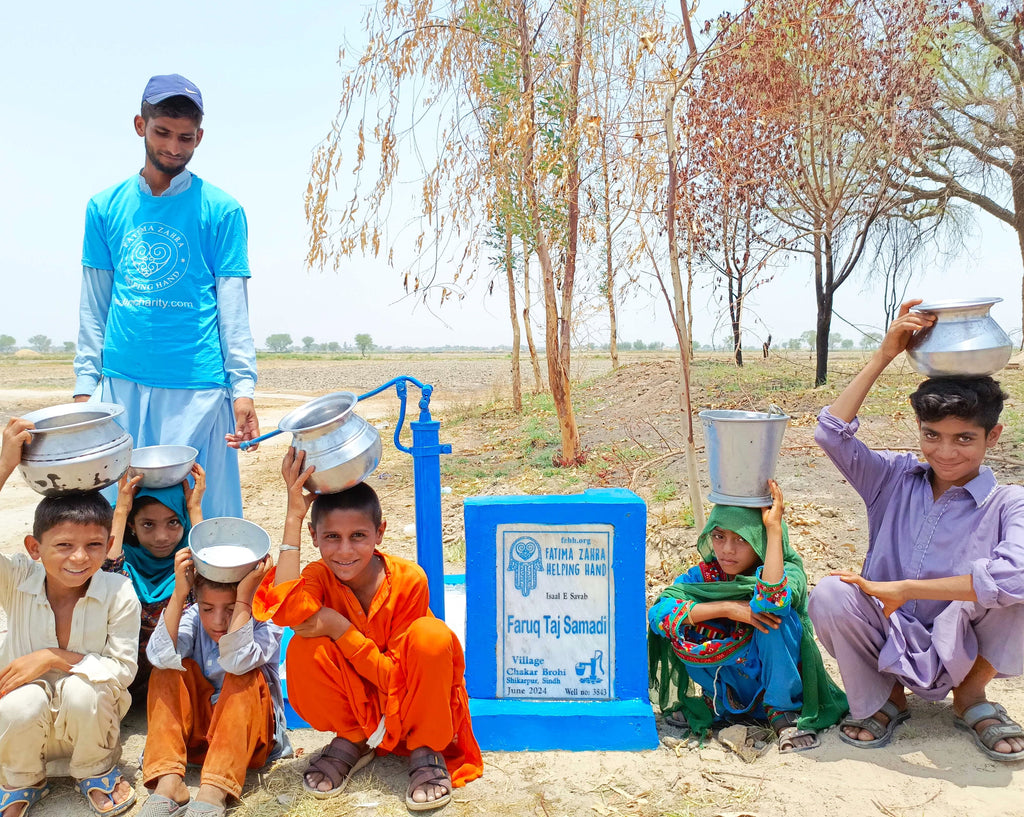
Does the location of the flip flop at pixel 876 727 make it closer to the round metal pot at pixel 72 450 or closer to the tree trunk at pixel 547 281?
the round metal pot at pixel 72 450

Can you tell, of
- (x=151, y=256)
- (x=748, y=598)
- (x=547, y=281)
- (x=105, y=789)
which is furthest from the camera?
(x=547, y=281)

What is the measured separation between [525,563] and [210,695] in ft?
3.86

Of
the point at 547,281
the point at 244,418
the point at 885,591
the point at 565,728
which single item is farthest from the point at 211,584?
the point at 547,281

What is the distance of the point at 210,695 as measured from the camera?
271 cm

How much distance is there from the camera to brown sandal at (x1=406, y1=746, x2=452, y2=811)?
7.97 feet

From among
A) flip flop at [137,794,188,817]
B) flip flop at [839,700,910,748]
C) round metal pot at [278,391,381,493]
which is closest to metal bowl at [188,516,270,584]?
round metal pot at [278,391,381,493]

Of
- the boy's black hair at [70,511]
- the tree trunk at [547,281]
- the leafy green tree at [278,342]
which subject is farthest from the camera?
the leafy green tree at [278,342]

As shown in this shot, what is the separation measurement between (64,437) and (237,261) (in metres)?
1.11

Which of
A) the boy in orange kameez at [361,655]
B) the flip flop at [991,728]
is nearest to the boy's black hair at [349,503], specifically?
the boy in orange kameez at [361,655]

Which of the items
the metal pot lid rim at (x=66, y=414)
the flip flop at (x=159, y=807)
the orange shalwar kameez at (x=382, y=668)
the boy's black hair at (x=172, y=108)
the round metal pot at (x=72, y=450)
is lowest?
the flip flop at (x=159, y=807)

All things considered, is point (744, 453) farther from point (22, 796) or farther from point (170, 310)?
point (22, 796)

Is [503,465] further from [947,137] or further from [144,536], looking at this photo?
[947,137]

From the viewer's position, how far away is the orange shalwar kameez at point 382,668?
251 centimetres

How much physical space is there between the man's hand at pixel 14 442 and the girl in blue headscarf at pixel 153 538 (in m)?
0.54
